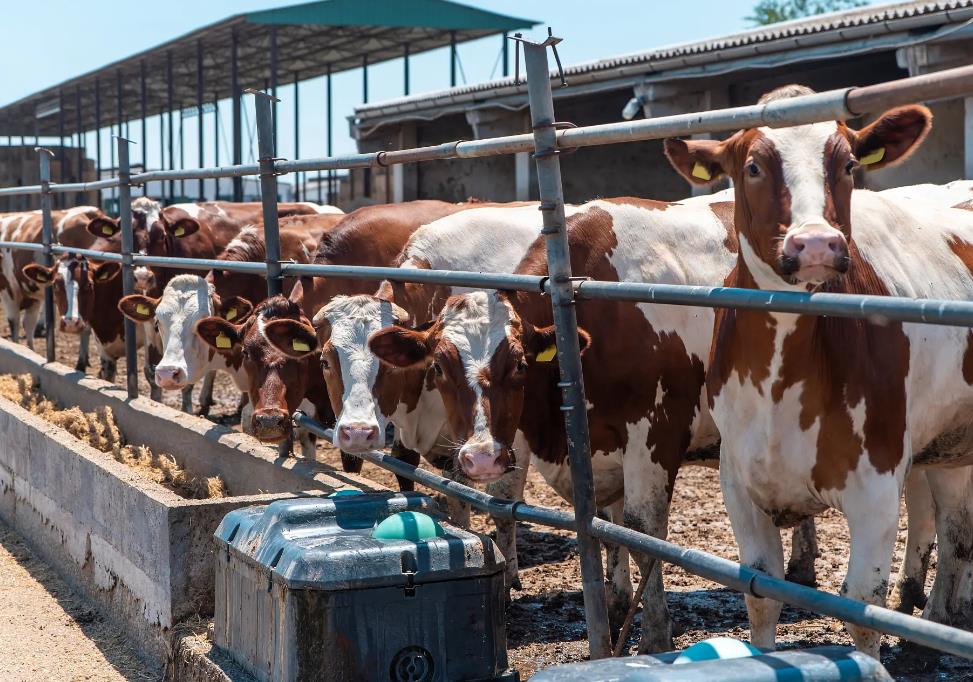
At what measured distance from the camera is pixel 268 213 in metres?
5.13

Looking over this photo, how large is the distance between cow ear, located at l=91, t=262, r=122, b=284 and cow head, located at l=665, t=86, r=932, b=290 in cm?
794

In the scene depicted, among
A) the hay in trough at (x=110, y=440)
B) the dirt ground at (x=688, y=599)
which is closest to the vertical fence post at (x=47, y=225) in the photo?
the hay in trough at (x=110, y=440)

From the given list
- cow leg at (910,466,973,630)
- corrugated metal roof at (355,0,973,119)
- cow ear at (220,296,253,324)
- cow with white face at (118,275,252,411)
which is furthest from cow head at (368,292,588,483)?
corrugated metal roof at (355,0,973,119)

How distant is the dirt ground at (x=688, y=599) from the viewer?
4441 millimetres

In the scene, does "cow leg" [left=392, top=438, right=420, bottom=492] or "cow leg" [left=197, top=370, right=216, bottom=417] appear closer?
"cow leg" [left=392, top=438, right=420, bottom=492]

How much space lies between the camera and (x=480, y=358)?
405cm

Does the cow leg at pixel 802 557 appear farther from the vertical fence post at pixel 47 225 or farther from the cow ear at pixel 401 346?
the vertical fence post at pixel 47 225

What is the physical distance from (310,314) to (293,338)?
1004 millimetres

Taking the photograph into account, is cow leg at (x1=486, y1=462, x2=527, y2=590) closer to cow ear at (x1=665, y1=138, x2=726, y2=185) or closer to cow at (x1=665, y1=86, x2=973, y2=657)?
cow at (x1=665, y1=86, x2=973, y2=657)

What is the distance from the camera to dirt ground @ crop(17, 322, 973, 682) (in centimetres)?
444

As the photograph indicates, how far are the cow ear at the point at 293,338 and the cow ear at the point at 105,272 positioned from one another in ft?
17.4

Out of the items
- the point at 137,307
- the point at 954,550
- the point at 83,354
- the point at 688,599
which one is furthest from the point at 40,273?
the point at 954,550

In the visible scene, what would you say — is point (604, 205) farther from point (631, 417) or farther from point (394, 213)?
point (394, 213)

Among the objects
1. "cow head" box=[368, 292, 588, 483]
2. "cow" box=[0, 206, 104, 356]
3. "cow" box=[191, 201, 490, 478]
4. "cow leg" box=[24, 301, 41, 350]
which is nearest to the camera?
"cow head" box=[368, 292, 588, 483]
